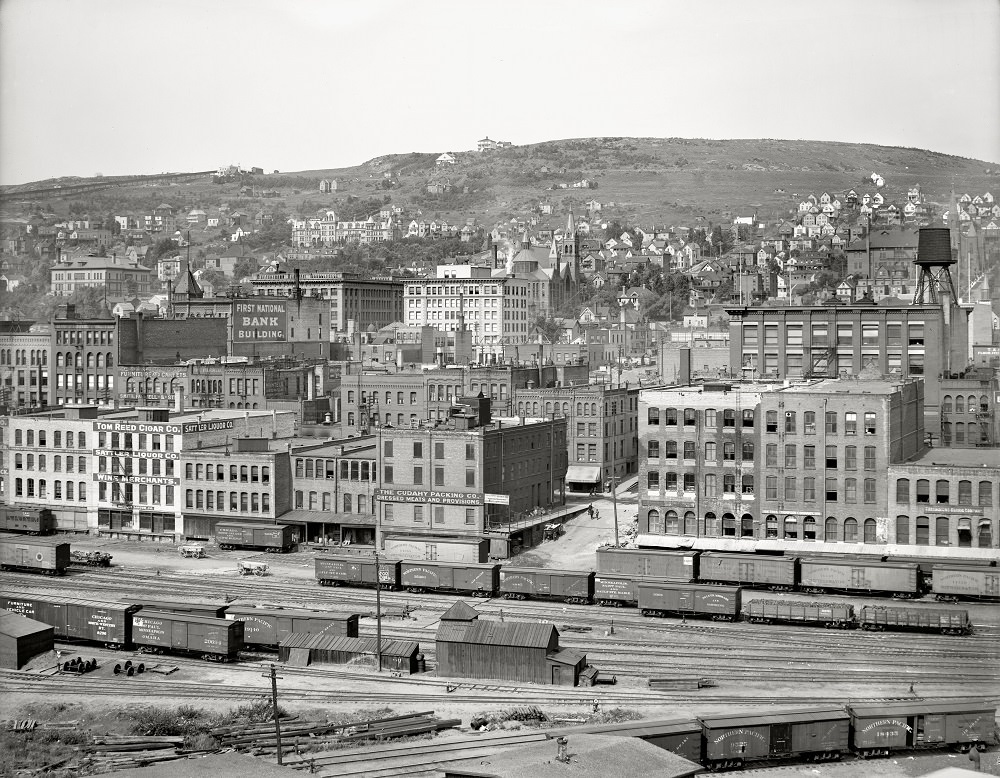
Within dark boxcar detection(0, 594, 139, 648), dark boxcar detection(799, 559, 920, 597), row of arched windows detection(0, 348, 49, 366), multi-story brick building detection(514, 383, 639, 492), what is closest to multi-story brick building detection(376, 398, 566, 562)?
multi-story brick building detection(514, 383, 639, 492)

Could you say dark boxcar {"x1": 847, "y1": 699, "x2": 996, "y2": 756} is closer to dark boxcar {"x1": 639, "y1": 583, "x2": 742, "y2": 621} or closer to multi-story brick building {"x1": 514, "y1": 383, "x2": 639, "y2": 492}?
dark boxcar {"x1": 639, "y1": 583, "x2": 742, "y2": 621}

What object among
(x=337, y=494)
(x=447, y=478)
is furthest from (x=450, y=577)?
(x=337, y=494)

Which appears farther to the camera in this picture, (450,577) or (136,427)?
(136,427)

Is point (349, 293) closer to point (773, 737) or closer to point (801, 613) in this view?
point (801, 613)

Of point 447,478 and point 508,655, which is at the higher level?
point 447,478

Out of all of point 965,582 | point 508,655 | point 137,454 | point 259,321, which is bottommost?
point 508,655

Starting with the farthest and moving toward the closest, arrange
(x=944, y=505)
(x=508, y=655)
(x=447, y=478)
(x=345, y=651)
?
(x=447, y=478) < (x=944, y=505) < (x=345, y=651) < (x=508, y=655)

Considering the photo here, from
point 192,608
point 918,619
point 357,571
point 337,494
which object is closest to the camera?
point 918,619
